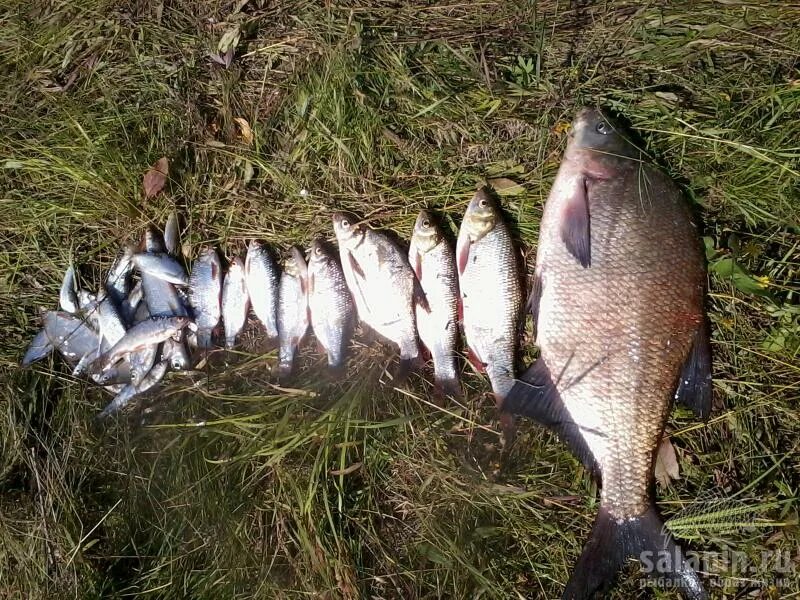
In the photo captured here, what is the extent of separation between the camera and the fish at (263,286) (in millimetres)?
3006

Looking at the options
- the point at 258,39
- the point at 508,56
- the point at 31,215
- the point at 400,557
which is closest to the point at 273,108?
the point at 258,39

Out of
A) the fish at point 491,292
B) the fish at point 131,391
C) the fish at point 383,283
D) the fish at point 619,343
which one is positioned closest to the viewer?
the fish at point 619,343

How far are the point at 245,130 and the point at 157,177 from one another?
1.87 ft

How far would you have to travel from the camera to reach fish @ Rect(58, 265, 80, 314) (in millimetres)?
3111

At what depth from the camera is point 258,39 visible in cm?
315

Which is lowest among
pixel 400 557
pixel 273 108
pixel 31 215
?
pixel 400 557

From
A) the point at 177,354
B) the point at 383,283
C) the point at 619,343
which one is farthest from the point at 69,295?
the point at 619,343

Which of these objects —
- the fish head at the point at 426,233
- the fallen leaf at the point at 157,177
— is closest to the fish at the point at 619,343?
the fish head at the point at 426,233

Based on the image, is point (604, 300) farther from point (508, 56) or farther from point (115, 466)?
point (115, 466)

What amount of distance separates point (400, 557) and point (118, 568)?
152 cm

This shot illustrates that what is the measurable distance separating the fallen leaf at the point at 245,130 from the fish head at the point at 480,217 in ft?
4.39

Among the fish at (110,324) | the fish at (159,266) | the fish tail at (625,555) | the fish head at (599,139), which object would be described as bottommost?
the fish tail at (625,555)

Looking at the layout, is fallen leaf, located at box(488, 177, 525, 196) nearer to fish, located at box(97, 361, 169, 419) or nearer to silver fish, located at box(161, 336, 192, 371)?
silver fish, located at box(161, 336, 192, 371)

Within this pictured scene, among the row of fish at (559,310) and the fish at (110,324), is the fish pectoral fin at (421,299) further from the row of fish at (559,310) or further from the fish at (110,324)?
the fish at (110,324)
